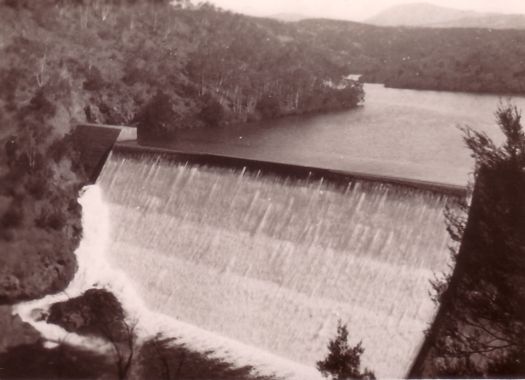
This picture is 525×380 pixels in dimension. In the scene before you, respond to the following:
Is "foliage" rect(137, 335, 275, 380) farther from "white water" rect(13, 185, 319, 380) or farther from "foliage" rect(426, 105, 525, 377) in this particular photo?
"foliage" rect(426, 105, 525, 377)

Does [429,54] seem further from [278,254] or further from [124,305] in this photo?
[124,305]

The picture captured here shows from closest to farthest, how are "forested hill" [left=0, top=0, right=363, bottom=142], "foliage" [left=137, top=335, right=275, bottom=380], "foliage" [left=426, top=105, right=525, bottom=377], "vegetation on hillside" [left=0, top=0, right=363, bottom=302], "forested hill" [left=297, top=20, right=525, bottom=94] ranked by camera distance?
"foliage" [left=426, top=105, right=525, bottom=377]
"foliage" [left=137, top=335, right=275, bottom=380]
"vegetation on hillside" [left=0, top=0, right=363, bottom=302]
"forested hill" [left=297, top=20, right=525, bottom=94]
"forested hill" [left=0, top=0, right=363, bottom=142]

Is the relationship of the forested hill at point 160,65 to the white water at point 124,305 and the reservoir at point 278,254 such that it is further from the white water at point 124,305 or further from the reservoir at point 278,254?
the reservoir at point 278,254

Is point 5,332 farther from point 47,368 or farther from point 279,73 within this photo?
point 279,73

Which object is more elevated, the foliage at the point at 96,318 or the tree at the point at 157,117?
the tree at the point at 157,117

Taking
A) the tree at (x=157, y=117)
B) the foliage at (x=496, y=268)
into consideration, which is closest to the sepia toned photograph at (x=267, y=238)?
the foliage at (x=496, y=268)

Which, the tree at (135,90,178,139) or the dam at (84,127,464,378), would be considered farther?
the tree at (135,90,178,139)

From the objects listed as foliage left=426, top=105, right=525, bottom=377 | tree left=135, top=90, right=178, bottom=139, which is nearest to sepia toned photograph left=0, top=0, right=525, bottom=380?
foliage left=426, top=105, right=525, bottom=377
